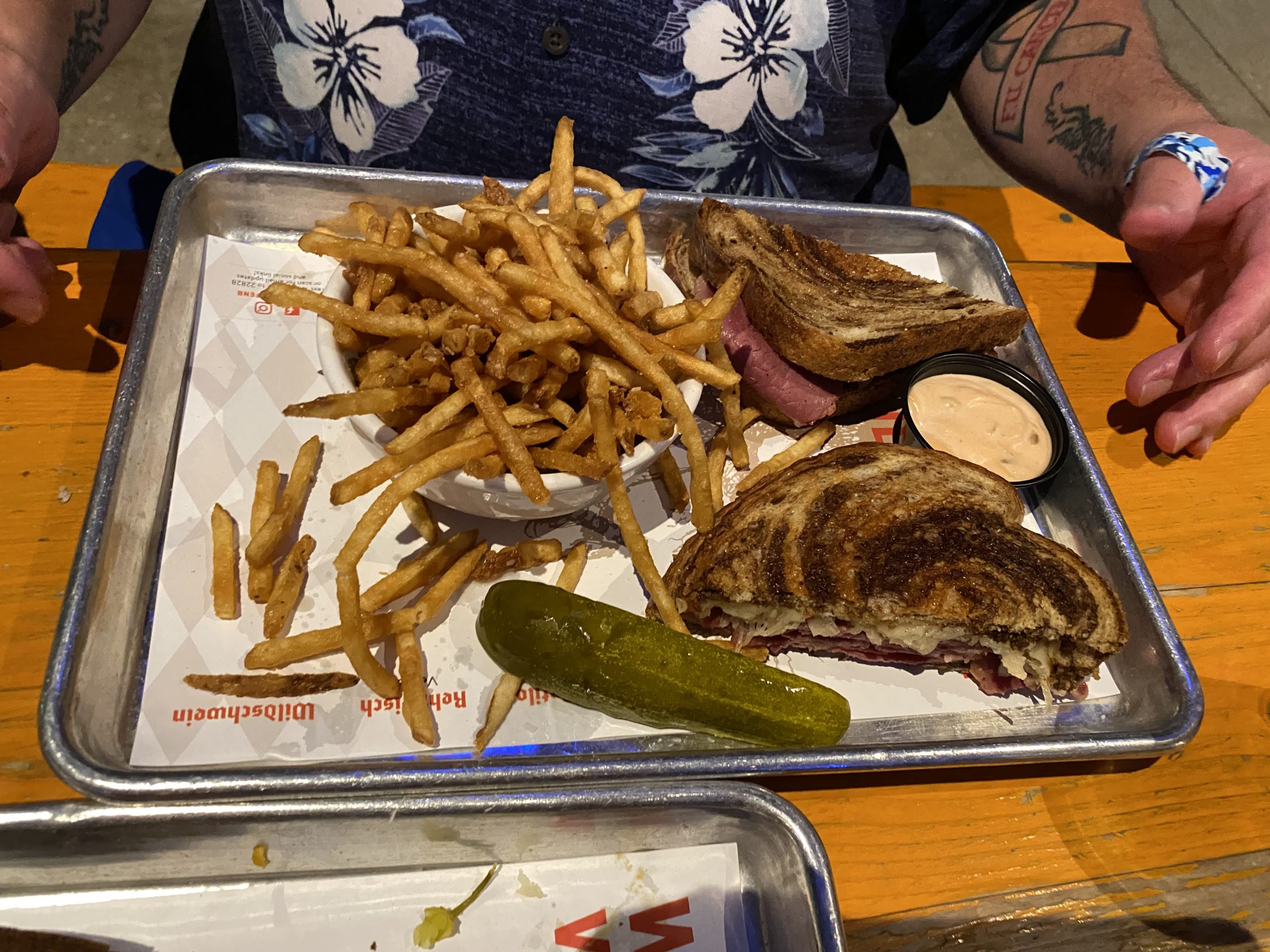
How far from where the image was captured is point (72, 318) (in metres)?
1.75

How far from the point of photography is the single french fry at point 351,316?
4.21ft

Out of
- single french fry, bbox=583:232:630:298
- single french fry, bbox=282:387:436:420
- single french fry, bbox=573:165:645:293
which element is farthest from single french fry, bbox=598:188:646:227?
single french fry, bbox=282:387:436:420

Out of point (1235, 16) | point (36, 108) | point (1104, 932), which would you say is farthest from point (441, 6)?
point (1235, 16)

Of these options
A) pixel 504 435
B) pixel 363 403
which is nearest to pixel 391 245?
pixel 363 403

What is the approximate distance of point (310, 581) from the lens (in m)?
1.47

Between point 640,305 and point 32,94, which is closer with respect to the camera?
point 640,305

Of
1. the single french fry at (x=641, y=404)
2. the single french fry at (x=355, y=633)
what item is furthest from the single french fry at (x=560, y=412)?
the single french fry at (x=355, y=633)

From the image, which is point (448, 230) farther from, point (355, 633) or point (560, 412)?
point (355, 633)

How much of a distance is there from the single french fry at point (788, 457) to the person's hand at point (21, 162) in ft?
5.37

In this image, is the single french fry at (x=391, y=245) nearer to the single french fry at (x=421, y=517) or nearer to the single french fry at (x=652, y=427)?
the single french fry at (x=421, y=517)

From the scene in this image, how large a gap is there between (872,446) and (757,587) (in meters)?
0.49

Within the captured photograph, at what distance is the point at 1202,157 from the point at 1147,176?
0.54 ft

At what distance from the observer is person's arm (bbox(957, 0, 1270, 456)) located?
1.84 metres

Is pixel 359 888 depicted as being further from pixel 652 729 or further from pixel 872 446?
pixel 872 446
